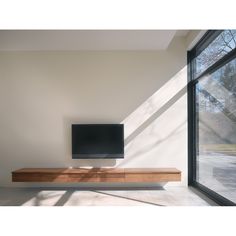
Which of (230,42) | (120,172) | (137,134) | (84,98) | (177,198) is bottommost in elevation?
(177,198)

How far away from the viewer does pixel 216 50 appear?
4676 millimetres

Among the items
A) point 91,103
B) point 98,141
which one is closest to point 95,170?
point 98,141

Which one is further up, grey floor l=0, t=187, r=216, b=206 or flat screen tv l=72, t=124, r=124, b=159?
flat screen tv l=72, t=124, r=124, b=159

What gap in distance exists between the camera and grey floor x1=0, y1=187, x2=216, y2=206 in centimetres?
455

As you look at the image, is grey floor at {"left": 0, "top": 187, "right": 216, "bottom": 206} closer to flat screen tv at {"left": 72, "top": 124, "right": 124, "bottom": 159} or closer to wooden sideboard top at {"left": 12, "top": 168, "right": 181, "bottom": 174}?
wooden sideboard top at {"left": 12, "top": 168, "right": 181, "bottom": 174}

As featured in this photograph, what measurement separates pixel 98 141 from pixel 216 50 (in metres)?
2.81

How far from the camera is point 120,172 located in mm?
5410

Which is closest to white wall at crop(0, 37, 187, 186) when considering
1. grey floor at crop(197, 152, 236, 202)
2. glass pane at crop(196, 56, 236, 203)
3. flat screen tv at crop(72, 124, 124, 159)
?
flat screen tv at crop(72, 124, 124, 159)

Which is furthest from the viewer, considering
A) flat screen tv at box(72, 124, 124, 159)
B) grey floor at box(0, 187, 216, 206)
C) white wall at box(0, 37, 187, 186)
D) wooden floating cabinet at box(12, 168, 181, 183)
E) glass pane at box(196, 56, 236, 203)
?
white wall at box(0, 37, 187, 186)

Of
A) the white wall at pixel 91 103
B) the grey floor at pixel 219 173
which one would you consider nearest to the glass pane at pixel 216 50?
the white wall at pixel 91 103
